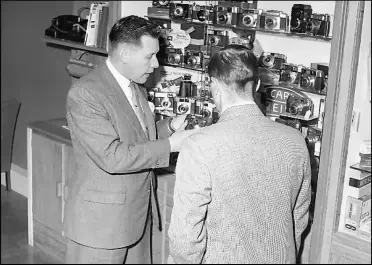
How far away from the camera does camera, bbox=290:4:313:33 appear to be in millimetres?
2629

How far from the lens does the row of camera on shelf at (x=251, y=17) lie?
2.62m

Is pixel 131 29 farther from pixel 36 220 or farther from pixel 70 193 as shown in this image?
pixel 36 220

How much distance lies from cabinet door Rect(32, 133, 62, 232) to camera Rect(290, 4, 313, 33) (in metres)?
1.73

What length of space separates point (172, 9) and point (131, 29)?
0.75 meters

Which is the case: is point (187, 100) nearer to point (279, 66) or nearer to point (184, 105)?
point (184, 105)

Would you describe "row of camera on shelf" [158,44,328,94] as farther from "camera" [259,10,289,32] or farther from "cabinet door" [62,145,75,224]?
"cabinet door" [62,145,75,224]

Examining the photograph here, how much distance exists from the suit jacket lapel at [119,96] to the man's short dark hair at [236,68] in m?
0.61

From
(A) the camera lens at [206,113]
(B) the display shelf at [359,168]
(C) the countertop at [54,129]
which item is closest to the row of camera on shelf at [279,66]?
(A) the camera lens at [206,113]

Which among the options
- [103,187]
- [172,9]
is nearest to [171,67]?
[172,9]

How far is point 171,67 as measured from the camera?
3283 millimetres

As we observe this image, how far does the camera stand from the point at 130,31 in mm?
2402

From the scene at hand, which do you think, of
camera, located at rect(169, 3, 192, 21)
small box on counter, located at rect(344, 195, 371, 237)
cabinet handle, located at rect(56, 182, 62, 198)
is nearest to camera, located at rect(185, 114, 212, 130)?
camera, located at rect(169, 3, 192, 21)

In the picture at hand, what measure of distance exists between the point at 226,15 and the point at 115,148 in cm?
99

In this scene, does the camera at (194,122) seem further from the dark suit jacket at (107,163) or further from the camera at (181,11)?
the camera at (181,11)
